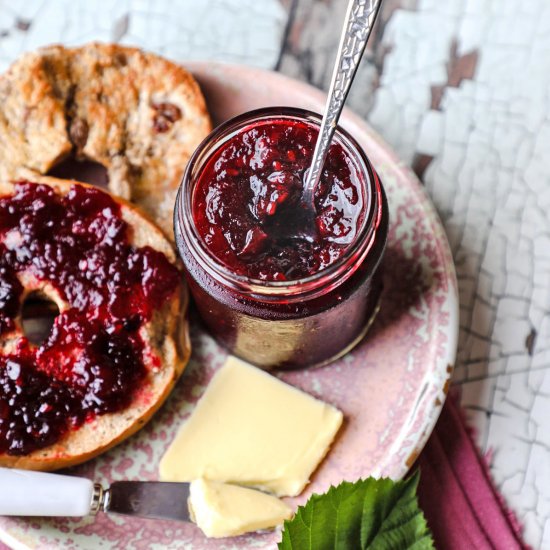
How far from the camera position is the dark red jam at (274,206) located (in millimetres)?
2232

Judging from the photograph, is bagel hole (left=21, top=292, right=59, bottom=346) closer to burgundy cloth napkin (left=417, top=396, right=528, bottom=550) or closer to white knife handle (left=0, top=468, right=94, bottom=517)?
white knife handle (left=0, top=468, right=94, bottom=517)

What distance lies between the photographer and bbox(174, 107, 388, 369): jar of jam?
7.27ft

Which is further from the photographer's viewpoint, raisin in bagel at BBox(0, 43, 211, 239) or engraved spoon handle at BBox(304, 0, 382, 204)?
raisin in bagel at BBox(0, 43, 211, 239)

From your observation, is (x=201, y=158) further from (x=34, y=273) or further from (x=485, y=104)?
(x=485, y=104)

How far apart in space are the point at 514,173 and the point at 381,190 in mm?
916

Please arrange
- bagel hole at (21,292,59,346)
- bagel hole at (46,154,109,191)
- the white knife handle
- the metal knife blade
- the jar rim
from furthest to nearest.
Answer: bagel hole at (46,154,109,191) < bagel hole at (21,292,59,346) < the metal knife blade < the white knife handle < the jar rim

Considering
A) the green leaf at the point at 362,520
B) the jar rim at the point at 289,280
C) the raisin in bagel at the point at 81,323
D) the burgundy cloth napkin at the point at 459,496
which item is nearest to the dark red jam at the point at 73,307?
the raisin in bagel at the point at 81,323

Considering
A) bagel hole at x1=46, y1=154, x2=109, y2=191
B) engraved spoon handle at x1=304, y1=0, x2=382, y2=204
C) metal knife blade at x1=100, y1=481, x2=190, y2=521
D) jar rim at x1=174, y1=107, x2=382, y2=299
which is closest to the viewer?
engraved spoon handle at x1=304, y1=0, x2=382, y2=204

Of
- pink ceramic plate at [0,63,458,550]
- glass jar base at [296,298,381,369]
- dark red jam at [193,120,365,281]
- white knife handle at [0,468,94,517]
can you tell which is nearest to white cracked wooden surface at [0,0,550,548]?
pink ceramic plate at [0,63,458,550]

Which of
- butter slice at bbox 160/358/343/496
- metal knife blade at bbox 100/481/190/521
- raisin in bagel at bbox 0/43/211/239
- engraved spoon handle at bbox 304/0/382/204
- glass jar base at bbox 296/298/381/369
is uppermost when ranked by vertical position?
engraved spoon handle at bbox 304/0/382/204

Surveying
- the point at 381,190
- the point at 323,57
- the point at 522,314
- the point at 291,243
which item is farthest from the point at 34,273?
the point at 522,314

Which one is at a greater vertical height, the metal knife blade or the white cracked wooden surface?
the white cracked wooden surface

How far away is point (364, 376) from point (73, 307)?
959mm

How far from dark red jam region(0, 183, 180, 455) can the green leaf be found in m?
0.66
